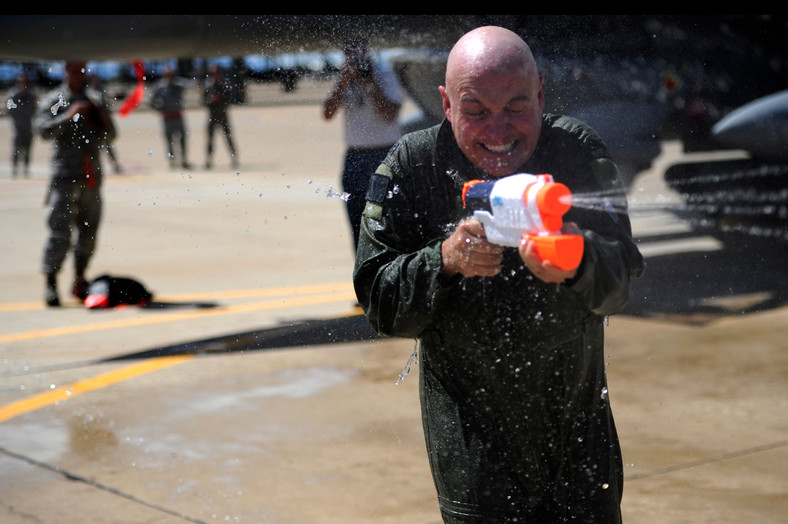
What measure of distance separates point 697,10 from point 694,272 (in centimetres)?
186

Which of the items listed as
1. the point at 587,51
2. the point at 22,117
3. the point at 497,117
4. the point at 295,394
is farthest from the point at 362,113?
the point at 22,117

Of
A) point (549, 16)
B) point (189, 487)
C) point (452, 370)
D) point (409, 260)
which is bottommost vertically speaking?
point (189, 487)

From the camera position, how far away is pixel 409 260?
5.76 ft

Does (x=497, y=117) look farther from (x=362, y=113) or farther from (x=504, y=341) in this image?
(x=362, y=113)

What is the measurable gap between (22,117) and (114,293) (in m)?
8.61

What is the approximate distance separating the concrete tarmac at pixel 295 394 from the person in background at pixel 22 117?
4.00m

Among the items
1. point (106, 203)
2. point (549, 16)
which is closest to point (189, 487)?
point (549, 16)

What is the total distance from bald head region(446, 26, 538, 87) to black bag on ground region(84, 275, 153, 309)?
499 cm

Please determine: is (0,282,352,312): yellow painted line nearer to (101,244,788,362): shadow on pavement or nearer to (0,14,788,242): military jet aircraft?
(101,244,788,362): shadow on pavement

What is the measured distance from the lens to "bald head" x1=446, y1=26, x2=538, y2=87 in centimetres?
171

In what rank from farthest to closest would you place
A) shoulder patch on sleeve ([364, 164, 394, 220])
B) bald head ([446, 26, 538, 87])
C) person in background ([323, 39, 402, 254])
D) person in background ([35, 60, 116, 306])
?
person in background ([35, 60, 116, 306]), person in background ([323, 39, 402, 254]), shoulder patch on sleeve ([364, 164, 394, 220]), bald head ([446, 26, 538, 87])

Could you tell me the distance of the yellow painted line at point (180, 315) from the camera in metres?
5.62

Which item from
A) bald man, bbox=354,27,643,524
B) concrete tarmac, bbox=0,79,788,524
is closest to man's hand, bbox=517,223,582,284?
bald man, bbox=354,27,643,524

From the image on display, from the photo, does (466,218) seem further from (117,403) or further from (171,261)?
(171,261)
